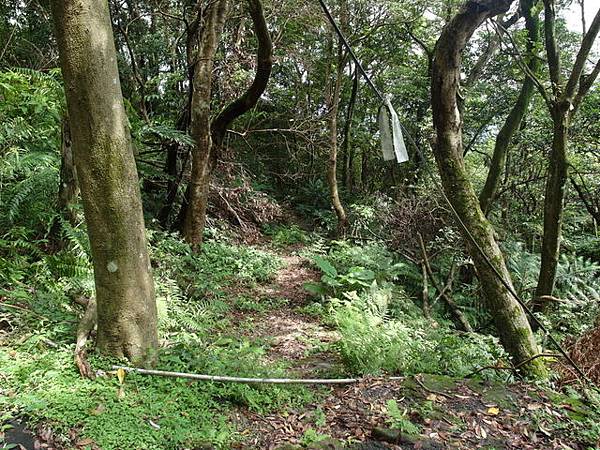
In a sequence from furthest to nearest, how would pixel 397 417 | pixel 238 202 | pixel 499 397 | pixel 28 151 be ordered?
pixel 238 202 → pixel 28 151 → pixel 499 397 → pixel 397 417

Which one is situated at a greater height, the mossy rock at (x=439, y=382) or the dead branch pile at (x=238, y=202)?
the dead branch pile at (x=238, y=202)

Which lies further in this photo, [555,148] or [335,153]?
[335,153]

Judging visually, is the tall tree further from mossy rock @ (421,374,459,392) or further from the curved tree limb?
the curved tree limb

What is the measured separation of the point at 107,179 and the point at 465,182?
3.44m

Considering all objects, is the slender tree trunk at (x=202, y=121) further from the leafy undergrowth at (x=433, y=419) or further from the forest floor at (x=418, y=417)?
the leafy undergrowth at (x=433, y=419)

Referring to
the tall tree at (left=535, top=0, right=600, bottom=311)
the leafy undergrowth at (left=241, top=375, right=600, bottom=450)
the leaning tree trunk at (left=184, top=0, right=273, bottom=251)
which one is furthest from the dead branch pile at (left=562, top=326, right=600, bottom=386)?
the leaning tree trunk at (left=184, top=0, right=273, bottom=251)

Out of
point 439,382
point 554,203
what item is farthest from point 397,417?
point 554,203

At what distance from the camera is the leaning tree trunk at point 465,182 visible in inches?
155

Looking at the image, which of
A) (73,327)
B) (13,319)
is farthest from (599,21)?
Result: (13,319)

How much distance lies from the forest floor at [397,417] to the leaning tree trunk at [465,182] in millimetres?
532

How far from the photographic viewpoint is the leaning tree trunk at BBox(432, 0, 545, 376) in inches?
155

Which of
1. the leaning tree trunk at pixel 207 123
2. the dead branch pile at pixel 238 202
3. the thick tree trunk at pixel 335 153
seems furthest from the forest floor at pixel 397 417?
Result: the thick tree trunk at pixel 335 153

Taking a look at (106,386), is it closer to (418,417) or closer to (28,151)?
(418,417)

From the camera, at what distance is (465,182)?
4.32 m
